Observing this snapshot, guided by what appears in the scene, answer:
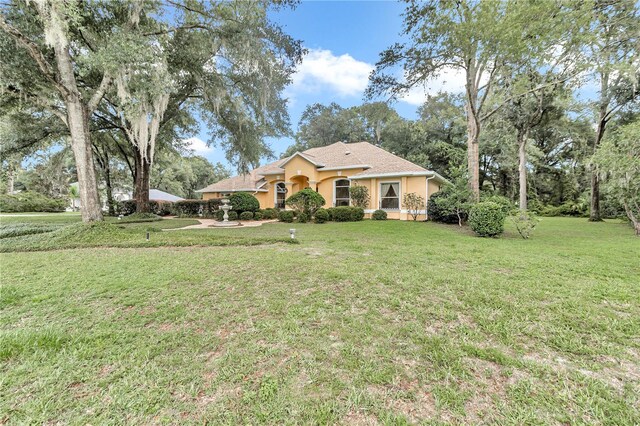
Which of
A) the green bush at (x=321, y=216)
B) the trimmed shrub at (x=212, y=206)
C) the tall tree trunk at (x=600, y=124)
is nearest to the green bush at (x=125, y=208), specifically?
the trimmed shrub at (x=212, y=206)

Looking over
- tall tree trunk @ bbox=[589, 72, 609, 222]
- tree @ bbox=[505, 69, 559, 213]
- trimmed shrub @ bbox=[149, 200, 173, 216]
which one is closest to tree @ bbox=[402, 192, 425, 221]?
tree @ bbox=[505, 69, 559, 213]

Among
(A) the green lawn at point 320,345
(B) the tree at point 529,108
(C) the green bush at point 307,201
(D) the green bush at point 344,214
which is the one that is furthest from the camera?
(D) the green bush at point 344,214

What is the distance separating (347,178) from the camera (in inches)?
604

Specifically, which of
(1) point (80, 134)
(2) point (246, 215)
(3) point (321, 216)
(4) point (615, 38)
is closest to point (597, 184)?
(4) point (615, 38)

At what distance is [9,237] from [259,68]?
951 cm

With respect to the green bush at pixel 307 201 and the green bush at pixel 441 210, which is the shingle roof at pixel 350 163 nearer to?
the green bush at pixel 441 210

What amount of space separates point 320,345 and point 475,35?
8.89 m

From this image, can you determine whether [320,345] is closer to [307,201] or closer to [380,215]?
[307,201]

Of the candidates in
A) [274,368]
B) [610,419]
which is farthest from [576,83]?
[274,368]

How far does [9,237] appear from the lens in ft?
24.9

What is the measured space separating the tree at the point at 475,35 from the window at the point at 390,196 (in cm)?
515

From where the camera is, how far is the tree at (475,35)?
680cm

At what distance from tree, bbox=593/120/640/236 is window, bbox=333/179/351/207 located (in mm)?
10699

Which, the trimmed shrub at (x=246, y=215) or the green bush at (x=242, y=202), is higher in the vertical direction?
the green bush at (x=242, y=202)
